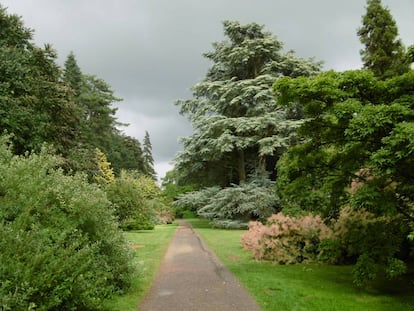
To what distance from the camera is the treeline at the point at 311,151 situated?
756cm

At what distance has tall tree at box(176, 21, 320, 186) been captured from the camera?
25094 mm

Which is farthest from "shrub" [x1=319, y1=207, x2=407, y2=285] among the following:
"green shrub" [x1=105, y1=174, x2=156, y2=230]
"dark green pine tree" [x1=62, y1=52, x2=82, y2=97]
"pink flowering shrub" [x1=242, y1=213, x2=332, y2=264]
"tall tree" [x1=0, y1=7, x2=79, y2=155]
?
"dark green pine tree" [x1=62, y1=52, x2=82, y2=97]

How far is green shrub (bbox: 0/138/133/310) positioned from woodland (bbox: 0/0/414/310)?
0.02 metres

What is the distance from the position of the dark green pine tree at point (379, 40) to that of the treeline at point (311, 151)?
66 millimetres

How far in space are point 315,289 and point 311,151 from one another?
3.40 m

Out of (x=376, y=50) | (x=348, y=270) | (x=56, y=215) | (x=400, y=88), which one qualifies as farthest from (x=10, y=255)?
(x=376, y=50)

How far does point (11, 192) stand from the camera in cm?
607

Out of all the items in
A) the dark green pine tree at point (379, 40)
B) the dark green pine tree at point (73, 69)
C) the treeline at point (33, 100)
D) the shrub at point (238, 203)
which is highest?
the dark green pine tree at point (73, 69)

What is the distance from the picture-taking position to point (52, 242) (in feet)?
20.1

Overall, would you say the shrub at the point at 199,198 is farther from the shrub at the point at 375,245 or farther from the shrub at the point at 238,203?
the shrub at the point at 375,245

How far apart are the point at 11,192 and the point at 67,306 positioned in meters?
2.09

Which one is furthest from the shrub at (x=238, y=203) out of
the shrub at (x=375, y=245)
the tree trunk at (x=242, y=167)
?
the shrub at (x=375, y=245)

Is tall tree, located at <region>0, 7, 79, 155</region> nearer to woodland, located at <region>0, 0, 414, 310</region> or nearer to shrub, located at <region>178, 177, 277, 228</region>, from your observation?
woodland, located at <region>0, 0, 414, 310</region>

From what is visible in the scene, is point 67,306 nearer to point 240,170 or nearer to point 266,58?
point 240,170
